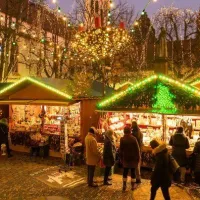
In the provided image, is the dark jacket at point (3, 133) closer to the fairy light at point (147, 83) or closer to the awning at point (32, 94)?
the awning at point (32, 94)

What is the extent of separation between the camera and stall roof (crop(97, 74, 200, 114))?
28.6 feet

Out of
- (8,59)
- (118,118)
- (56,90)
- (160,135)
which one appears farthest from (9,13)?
(160,135)

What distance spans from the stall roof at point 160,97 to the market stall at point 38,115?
9.41ft

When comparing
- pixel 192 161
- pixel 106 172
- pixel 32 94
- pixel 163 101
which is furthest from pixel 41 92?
pixel 192 161

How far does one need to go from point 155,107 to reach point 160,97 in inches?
13.2

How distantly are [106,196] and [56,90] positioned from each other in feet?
18.5

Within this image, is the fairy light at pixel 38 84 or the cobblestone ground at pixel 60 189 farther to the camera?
the fairy light at pixel 38 84

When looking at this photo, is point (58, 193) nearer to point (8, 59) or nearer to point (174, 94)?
point (174, 94)

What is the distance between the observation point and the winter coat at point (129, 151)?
8.04 metres

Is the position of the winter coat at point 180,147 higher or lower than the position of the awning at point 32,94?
lower

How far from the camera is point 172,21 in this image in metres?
29.0

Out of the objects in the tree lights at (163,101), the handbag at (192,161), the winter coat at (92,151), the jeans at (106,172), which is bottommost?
the jeans at (106,172)

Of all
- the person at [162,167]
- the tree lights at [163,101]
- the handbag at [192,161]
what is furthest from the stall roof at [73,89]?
the person at [162,167]

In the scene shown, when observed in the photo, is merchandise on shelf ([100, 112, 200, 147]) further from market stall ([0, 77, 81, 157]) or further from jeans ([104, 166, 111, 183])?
jeans ([104, 166, 111, 183])
